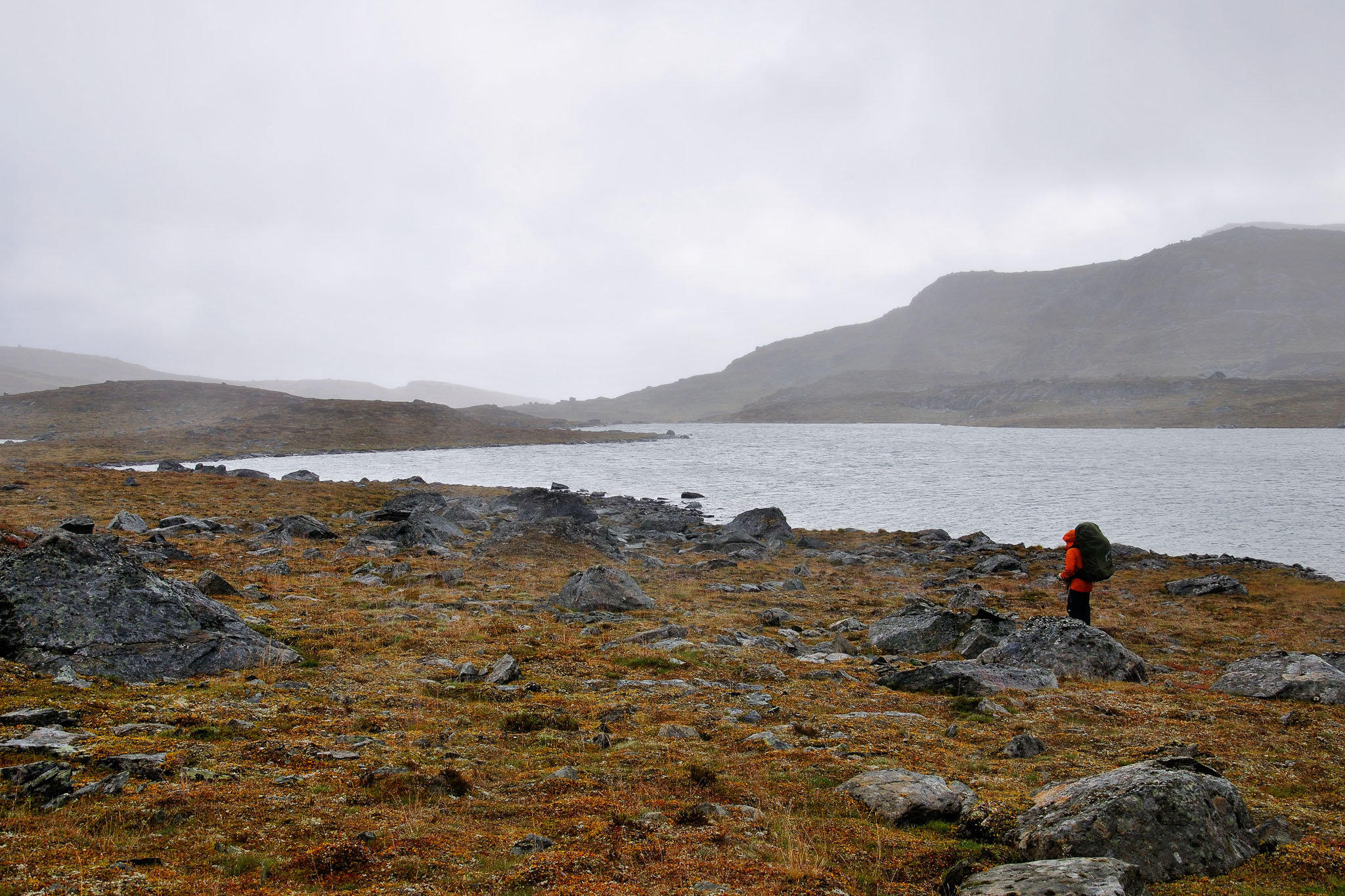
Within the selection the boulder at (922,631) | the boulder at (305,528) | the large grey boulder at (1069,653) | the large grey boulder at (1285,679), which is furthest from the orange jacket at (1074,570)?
the boulder at (305,528)

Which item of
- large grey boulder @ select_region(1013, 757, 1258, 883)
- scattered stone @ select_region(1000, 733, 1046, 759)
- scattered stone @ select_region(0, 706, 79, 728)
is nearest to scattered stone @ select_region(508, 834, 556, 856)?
large grey boulder @ select_region(1013, 757, 1258, 883)

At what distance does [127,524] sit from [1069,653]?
3384cm

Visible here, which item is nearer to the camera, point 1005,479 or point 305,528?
point 305,528

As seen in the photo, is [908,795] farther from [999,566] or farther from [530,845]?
[999,566]

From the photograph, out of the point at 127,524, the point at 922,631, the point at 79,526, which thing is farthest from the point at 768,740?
the point at 127,524

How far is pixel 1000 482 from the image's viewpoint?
68.6 metres

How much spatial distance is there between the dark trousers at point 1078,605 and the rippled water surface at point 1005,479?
25.5 m

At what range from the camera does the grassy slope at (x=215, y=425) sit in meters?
97.0

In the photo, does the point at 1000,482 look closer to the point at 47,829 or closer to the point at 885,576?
the point at 885,576

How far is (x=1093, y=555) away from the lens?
17.7m

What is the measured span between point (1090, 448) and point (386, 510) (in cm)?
10594

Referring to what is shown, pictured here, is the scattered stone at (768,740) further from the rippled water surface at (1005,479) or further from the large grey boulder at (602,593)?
the rippled water surface at (1005,479)

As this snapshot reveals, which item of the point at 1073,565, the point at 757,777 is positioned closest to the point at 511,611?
the point at 757,777

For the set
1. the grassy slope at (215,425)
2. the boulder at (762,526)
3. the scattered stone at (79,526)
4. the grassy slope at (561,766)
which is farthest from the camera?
the grassy slope at (215,425)
